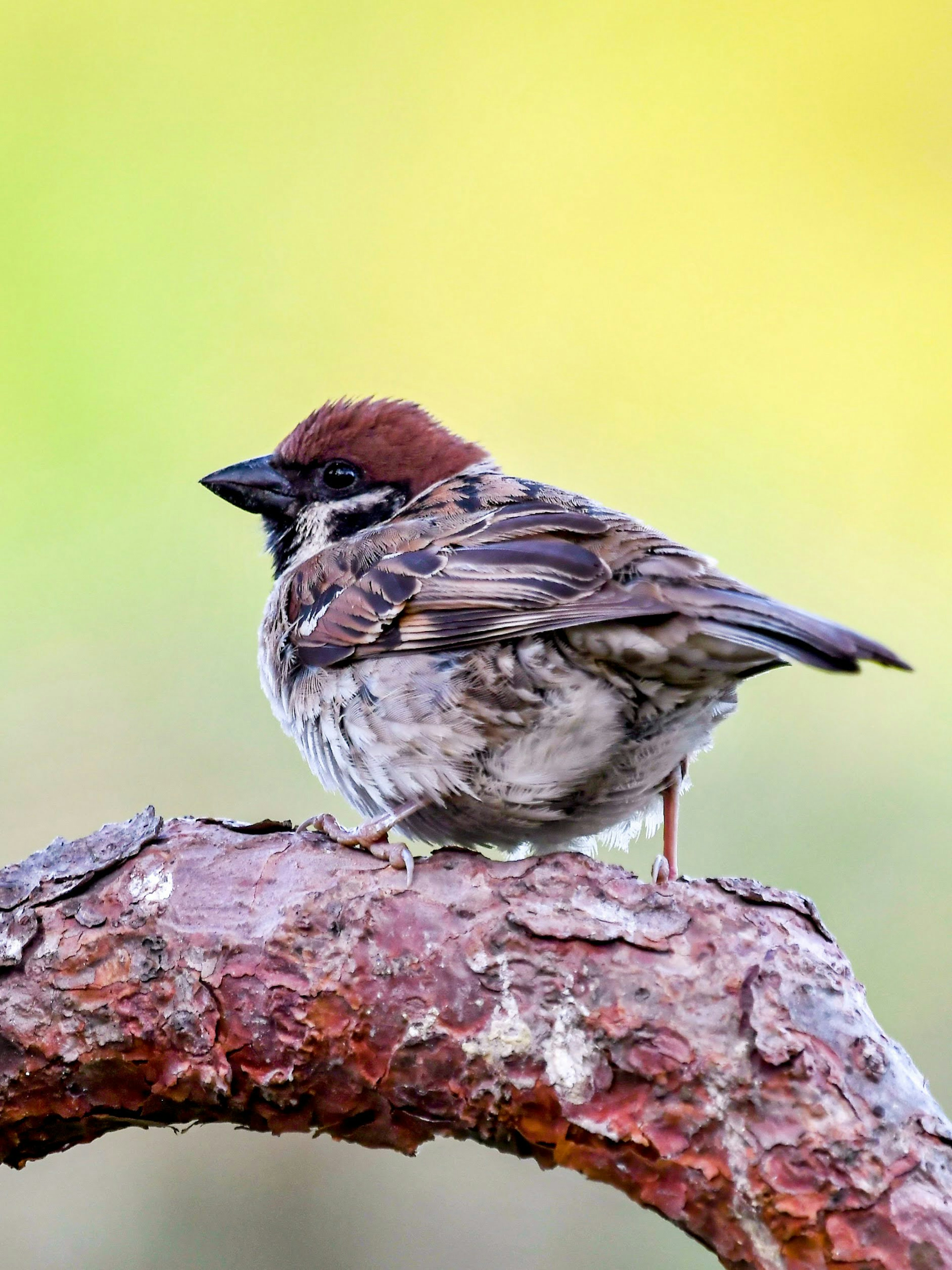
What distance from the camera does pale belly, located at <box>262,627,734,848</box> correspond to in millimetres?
2807

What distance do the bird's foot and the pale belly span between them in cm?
17

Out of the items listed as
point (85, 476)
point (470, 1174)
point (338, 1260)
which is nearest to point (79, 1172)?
point (338, 1260)

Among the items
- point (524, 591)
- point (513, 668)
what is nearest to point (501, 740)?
point (513, 668)

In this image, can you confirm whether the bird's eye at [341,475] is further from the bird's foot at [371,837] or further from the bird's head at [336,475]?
the bird's foot at [371,837]

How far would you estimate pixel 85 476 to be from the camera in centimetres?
504

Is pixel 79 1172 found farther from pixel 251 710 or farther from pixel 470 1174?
pixel 251 710

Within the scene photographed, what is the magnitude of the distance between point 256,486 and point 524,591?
1278 mm

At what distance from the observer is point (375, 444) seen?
150 inches

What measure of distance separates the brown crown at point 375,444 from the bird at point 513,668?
33 centimetres

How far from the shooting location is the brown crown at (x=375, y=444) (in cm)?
380

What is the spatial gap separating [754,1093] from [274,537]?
2367 mm

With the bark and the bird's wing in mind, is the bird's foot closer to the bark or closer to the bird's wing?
the bark

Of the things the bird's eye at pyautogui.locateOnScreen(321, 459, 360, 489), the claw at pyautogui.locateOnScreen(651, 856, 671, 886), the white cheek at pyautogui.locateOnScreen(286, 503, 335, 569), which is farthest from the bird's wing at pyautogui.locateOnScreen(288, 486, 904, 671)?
the claw at pyautogui.locateOnScreen(651, 856, 671, 886)

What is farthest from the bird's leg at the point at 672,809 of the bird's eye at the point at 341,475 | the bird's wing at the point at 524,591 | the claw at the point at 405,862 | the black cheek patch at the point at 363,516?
the bird's eye at the point at 341,475
